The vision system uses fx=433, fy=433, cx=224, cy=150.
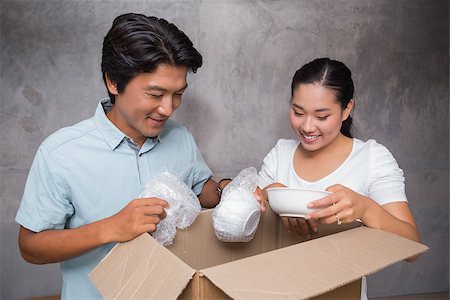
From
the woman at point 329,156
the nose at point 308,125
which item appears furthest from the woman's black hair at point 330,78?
the nose at point 308,125

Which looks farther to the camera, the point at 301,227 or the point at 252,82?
the point at 252,82

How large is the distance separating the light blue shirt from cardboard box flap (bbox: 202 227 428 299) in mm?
494

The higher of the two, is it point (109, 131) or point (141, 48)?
point (141, 48)

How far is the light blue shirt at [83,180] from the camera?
1.11 meters

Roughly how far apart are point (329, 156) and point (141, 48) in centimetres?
63

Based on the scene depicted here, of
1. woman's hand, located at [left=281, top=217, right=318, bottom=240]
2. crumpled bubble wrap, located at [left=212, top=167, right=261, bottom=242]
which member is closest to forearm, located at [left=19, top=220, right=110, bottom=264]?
crumpled bubble wrap, located at [left=212, top=167, right=261, bottom=242]

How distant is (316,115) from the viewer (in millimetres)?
1263

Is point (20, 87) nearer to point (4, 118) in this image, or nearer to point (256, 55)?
point (4, 118)

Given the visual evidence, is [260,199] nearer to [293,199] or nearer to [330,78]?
[293,199]

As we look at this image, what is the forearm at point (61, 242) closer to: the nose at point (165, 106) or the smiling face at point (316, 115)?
the nose at point (165, 106)

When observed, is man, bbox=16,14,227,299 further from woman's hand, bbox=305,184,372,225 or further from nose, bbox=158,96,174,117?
woman's hand, bbox=305,184,372,225

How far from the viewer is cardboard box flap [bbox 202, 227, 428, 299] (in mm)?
647

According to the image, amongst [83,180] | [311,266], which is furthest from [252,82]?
[311,266]

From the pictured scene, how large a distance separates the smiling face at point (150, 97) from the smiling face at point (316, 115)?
0.36 m
